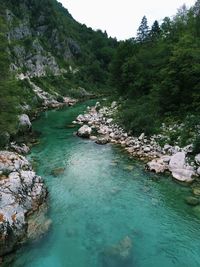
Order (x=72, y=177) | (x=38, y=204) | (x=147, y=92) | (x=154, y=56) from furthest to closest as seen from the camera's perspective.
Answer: (x=154, y=56) → (x=147, y=92) → (x=72, y=177) → (x=38, y=204)

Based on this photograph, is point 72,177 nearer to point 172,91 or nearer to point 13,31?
point 172,91

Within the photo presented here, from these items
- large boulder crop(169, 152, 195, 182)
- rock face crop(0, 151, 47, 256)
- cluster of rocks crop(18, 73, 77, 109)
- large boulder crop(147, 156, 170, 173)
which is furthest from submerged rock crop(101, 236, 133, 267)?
cluster of rocks crop(18, 73, 77, 109)

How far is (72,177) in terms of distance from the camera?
22.3 metres

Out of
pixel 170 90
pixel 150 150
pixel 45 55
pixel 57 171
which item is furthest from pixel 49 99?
pixel 57 171

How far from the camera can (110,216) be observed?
16.7m

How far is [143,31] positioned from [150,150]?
6440 centimetres

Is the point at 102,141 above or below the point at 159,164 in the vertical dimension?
above

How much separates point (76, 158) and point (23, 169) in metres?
7.38

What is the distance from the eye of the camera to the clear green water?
13.5m

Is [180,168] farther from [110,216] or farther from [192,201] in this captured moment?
[110,216]

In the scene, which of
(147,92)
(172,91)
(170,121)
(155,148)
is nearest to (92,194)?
(155,148)

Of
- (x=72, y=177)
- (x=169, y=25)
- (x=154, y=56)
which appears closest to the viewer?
(x=72, y=177)

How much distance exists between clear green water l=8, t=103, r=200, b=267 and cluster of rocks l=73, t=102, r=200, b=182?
3.63ft

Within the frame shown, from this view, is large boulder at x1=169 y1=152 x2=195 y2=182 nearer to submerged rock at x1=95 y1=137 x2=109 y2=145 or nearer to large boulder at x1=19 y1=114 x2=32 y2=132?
submerged rock at x1=95 y1=137 x2=109 y2=145
